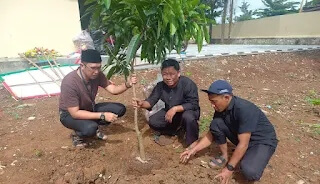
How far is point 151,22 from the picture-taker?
7.63ft

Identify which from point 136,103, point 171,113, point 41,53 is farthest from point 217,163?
point 41,53

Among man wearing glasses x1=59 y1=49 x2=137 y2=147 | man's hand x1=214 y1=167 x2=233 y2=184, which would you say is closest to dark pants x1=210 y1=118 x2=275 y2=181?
man's hand x1=214 y1=167 x2=233 y2=184

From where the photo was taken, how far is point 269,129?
2.54 meters

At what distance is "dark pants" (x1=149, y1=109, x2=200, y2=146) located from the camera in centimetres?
295

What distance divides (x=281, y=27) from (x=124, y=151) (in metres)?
14.2

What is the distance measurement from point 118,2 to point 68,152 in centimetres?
178

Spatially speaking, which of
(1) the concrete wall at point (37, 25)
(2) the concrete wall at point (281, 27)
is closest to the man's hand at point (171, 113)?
(1) the concrete wall at point (37, 25)

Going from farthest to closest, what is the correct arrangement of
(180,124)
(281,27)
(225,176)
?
1. (281,27)
2. (180,124)
3. (225,176)

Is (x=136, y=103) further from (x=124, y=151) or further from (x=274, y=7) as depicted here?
(x=274, y=7)

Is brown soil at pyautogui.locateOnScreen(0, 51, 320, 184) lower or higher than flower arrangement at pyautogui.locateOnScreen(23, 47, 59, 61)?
lower

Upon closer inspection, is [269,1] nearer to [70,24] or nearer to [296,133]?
[70,24]

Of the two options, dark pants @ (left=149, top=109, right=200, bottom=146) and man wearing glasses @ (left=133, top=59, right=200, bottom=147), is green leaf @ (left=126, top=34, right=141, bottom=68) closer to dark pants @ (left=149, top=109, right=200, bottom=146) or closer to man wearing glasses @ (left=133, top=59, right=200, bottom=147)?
man wearing glasses @ (left=133, top=59, right=200, bottom=147)

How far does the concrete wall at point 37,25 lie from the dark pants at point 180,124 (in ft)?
16.7

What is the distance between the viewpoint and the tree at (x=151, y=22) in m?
2.12
